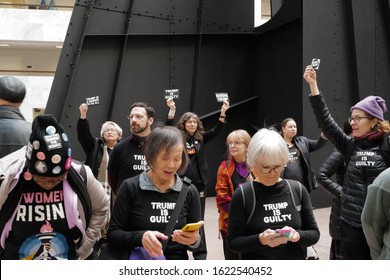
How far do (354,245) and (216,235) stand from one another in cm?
349

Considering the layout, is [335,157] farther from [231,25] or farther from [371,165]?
[231,25]

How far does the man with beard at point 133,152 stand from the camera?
13.3 feet

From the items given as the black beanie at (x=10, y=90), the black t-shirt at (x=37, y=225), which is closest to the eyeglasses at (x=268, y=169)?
the black t-shirt at (x=37, y=225)

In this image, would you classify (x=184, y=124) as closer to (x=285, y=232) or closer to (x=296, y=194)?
(x=296, y=194)

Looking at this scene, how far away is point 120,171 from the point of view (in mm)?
4141

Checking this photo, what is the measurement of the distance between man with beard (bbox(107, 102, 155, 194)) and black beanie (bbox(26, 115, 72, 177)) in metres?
1.88

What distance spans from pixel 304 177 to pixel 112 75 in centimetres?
401

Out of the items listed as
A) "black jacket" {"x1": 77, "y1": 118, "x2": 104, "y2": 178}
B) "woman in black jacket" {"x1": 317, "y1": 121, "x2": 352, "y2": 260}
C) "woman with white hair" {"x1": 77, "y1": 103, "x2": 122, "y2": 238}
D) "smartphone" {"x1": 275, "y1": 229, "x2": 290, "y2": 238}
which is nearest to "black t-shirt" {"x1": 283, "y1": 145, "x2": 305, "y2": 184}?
"woman in black jacket" {"x1": 317, "y1": 121, "x2": 352, "y2": 260}

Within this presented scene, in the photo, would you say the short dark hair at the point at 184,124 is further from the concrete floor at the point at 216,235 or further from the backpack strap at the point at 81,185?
the backpack strap at the point at 81,185

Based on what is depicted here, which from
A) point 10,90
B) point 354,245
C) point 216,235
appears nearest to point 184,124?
point 216,235

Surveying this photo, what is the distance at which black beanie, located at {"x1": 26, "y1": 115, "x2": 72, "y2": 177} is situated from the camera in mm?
2104

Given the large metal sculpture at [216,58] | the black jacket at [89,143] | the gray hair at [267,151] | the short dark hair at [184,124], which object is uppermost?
the large metal sculpture at [216,58]

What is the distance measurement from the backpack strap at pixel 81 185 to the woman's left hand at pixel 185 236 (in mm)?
486

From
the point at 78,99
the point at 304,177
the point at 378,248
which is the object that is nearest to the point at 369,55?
the point at 304,177
